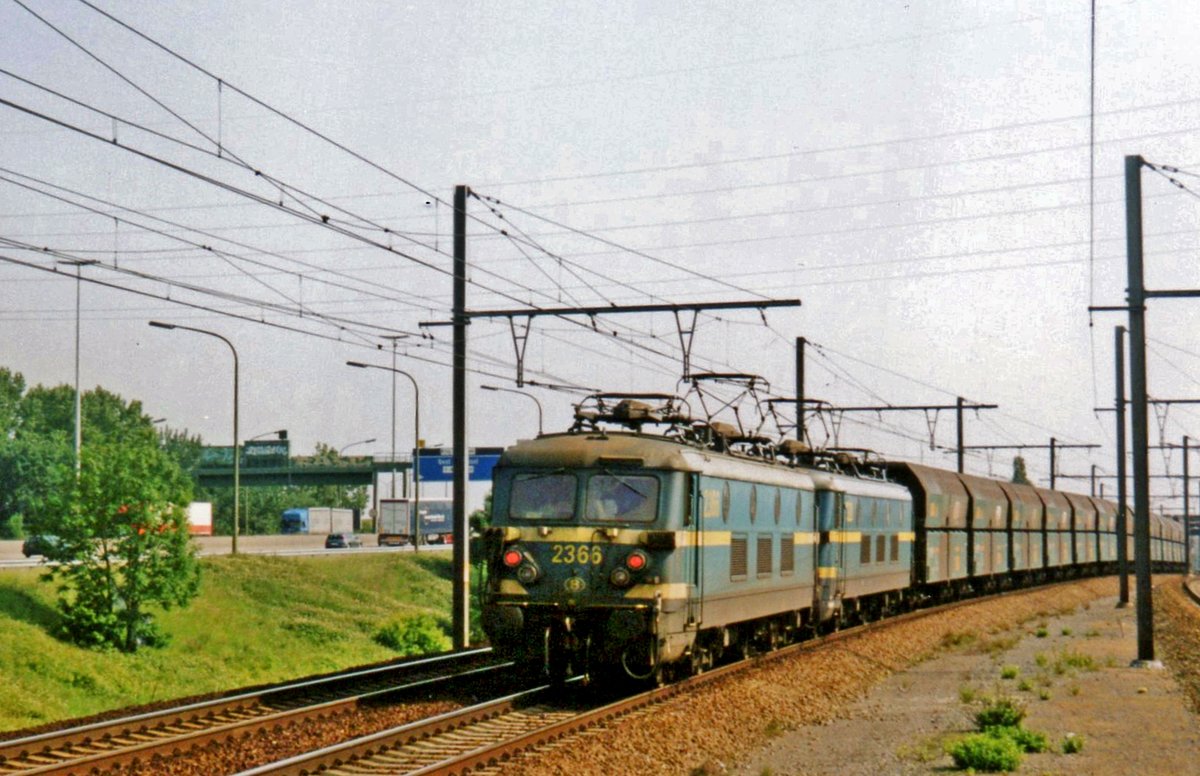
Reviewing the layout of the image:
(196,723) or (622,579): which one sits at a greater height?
(622,579)

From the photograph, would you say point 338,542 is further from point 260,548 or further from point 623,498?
point 623,498

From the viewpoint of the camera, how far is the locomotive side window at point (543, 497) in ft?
59.5

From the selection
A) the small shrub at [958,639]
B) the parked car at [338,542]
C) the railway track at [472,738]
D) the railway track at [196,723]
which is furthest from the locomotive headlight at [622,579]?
the parked car at [338,542]

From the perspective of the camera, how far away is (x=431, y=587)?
5841cm

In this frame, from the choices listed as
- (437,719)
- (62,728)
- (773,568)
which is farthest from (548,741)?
(773,568)

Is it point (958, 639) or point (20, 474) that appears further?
point (20, 474)

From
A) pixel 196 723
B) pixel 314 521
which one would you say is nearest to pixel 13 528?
pixel 314 521

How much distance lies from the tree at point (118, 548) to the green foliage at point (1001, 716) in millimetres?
29219

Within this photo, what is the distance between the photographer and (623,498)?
17969 mm

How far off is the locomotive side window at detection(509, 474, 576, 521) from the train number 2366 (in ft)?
1.47

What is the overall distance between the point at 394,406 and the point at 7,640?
94.1 feet

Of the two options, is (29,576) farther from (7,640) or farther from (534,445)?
(534,445)

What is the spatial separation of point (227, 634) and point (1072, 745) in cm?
3403

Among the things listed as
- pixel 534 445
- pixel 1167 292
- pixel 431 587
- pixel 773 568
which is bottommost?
pixel 431 587
